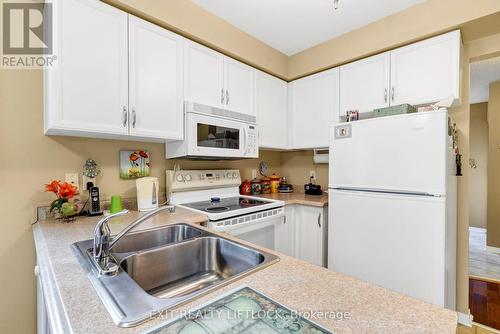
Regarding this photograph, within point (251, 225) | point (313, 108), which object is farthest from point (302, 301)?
point (313, 108)

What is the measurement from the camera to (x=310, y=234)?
2227 mm

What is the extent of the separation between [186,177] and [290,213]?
3.54 feet

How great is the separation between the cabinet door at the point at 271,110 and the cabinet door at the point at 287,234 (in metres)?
0.77

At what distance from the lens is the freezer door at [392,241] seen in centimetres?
142

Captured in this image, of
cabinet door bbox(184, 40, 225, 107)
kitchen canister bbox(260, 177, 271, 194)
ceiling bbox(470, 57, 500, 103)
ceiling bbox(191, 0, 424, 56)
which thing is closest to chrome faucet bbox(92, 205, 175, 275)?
cabinet door bbox(184, 40, 225, 107)

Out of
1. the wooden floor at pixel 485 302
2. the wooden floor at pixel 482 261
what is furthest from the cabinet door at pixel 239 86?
the wooden floor at pixel 482 261

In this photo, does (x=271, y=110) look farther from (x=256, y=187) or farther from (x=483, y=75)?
(x=483, y=75)

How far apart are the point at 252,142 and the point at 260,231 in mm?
840

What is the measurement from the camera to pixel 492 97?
352 cm

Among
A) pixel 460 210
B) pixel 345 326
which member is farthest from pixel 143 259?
pixel 460 210

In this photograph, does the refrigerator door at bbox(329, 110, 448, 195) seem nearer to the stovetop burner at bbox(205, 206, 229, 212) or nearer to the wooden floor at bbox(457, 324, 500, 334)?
the stovetop burner at bbox(205, 206, 229, 212)

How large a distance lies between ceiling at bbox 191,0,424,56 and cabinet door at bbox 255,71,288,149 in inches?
17.5

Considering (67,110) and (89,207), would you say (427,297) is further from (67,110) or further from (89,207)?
(67,110)

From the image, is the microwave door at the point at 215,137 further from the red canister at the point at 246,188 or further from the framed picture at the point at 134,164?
the red canister at the point at 246,188
